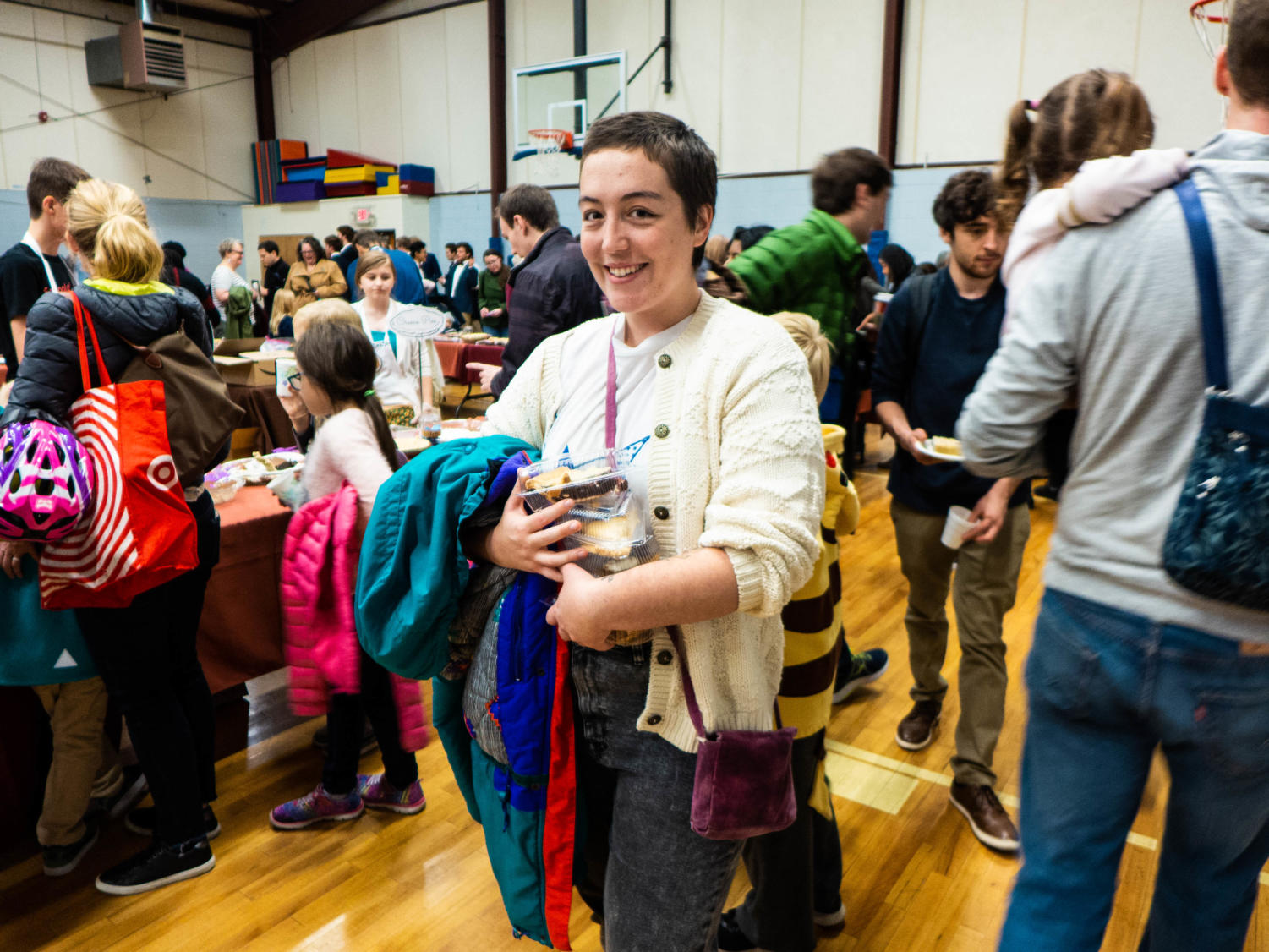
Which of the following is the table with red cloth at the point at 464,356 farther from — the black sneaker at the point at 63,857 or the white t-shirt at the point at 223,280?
the black sneaker at the point at 63,857

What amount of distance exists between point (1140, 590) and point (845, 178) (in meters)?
1.52

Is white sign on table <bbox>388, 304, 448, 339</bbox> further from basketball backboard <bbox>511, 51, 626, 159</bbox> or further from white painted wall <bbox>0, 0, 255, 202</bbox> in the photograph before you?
white painted wall <bbox>0, 0, 255, 202</bbox>

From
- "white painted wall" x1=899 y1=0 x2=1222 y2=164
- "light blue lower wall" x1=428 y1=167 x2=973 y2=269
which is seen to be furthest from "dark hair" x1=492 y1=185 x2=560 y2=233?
"white painted wall" x1=899 y1=0 x2=1222 y2=164

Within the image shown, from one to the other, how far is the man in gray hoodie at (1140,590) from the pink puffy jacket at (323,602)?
160cm

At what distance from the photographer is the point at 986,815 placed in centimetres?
223

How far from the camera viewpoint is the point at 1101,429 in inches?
40.9

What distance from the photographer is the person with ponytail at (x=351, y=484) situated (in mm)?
2160

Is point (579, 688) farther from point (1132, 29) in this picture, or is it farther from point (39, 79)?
point (39, 79)

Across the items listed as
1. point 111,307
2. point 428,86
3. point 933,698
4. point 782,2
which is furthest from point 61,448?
point 428,86

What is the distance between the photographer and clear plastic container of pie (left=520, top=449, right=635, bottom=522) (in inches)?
38.8

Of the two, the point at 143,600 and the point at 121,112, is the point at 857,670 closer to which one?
the point at 143,600

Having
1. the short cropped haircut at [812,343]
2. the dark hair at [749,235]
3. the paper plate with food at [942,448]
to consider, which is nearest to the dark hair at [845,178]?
the short cropped haircut at [812,343]

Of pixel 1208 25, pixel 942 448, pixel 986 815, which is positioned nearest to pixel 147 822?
pixel 986 815

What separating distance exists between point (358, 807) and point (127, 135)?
46.5 ft
